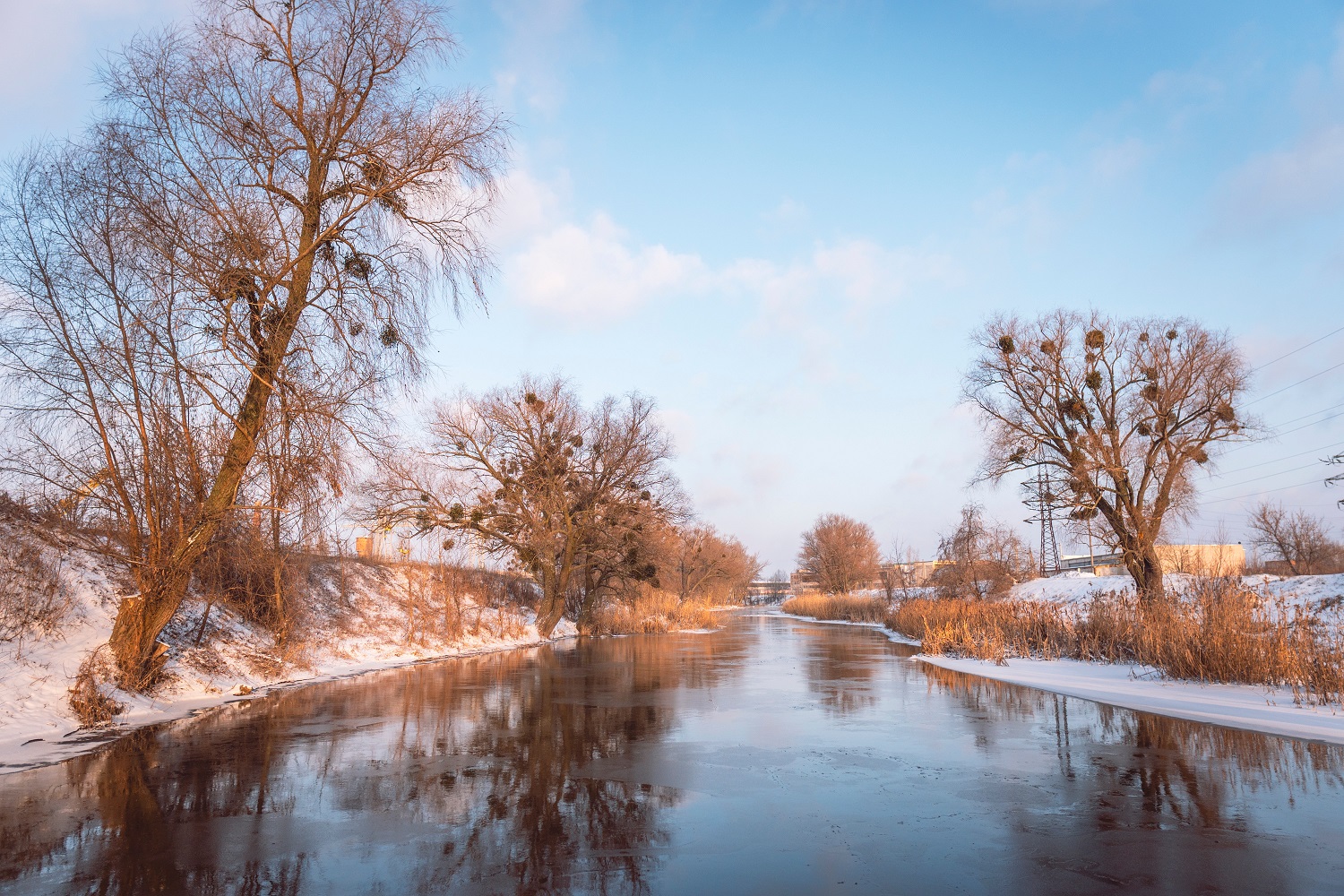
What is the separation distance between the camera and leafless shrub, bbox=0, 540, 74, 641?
10742mm

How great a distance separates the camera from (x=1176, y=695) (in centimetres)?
1184

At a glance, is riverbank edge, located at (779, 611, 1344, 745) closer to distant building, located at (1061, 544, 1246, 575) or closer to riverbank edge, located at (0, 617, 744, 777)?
distant building, located at (1061, 544, 1246, 575)

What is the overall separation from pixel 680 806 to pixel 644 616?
109 feet

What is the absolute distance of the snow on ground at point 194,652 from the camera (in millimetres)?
8875

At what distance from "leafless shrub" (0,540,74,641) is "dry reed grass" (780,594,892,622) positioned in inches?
1540

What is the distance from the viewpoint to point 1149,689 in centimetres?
1258

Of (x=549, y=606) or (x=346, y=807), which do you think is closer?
(x=346, y=807)

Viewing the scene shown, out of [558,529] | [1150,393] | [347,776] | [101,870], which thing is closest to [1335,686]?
[347,776]

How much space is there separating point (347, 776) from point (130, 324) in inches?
291

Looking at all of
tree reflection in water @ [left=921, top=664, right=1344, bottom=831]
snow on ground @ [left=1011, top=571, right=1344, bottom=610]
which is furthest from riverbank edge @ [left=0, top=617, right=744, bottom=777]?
snow on ground @ [left=1011, top=571, right=1344, bottom=610]

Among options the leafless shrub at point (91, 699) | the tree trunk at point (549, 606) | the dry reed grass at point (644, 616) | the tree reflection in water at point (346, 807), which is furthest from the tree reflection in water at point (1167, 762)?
the dry reed grass at point (644, 616)

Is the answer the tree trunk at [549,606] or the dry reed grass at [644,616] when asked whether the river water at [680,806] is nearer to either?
the tree trunk at [549,606]

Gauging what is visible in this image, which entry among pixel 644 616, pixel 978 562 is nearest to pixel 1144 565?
pixel 978 562

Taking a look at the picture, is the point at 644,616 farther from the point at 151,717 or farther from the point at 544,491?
the point at 151,717
